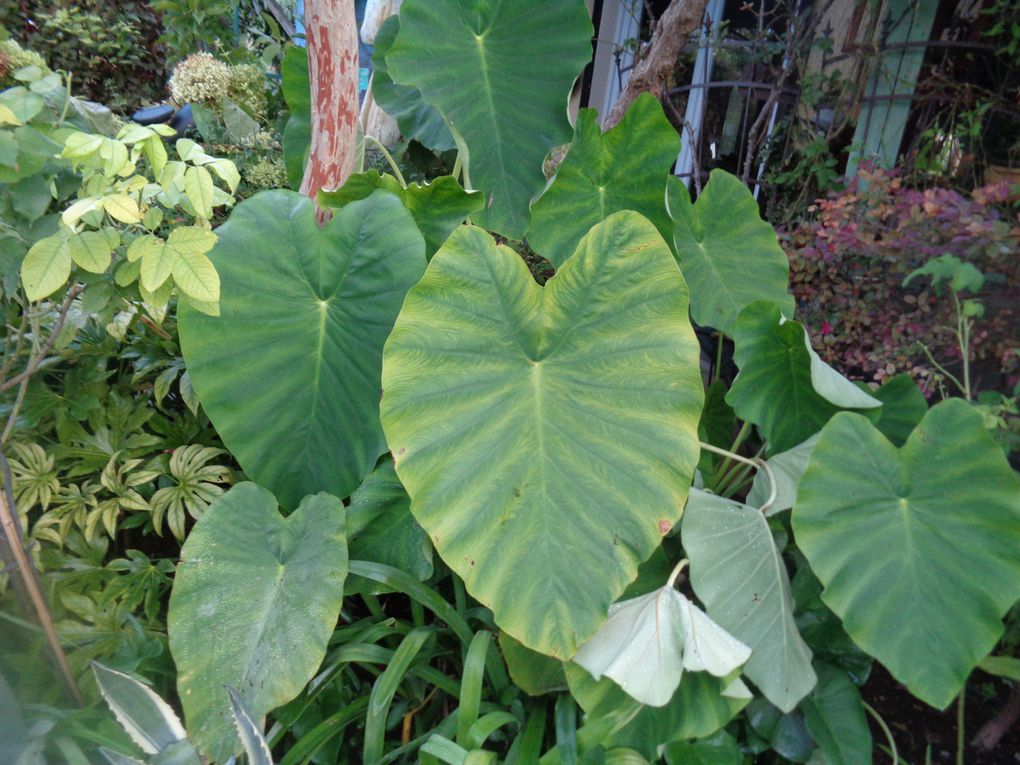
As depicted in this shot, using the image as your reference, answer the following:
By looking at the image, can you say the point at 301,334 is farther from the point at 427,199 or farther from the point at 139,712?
the point at 139,712

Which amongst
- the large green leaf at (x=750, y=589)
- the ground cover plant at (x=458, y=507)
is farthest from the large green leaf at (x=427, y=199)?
the large green leaf at (x=750, y=589)

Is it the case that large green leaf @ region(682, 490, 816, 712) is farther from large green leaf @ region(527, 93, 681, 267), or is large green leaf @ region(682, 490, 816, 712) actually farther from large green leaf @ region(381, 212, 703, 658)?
large green leaf @ region(527, 93, 681, 267)

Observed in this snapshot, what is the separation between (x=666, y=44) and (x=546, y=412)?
1440 mm

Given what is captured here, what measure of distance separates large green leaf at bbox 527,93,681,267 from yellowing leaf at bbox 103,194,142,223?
818 mm

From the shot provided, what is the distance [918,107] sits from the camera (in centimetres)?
246

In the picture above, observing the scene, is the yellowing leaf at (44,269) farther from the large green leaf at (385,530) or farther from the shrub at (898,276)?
the shrub at (898,276)

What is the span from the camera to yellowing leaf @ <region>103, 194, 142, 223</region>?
0.80 metres

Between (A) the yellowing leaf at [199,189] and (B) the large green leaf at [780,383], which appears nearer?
(A) the yellowing leaf at [199,189]

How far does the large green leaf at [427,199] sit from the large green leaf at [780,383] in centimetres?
56

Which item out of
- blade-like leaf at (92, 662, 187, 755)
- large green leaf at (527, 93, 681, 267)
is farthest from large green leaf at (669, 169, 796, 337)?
blade-like leaf at (92, 662, 187, 755)

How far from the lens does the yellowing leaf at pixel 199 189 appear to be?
0.90m

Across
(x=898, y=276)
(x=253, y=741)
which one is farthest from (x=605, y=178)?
(x=253, y=741)

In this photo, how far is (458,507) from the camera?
94cm

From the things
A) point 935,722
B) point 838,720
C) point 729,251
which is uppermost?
point 729,251
